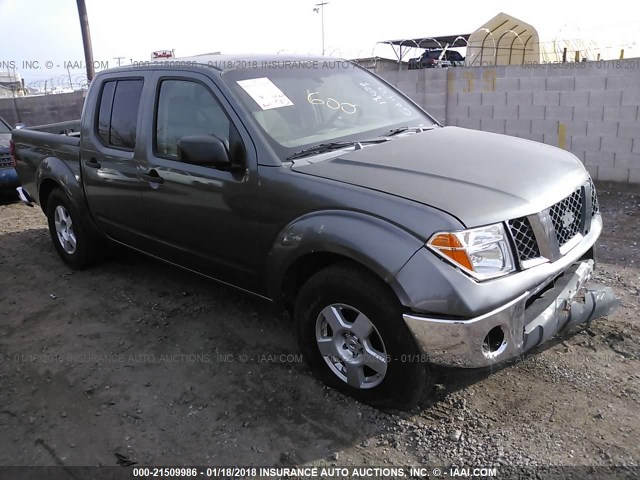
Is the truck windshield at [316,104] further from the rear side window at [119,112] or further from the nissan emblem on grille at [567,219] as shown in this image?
the nissan emblem on grille at [567,219]

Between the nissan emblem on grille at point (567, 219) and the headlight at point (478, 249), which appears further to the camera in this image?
the nissan emblem on grille at point (567, 219)

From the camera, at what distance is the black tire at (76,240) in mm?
5000

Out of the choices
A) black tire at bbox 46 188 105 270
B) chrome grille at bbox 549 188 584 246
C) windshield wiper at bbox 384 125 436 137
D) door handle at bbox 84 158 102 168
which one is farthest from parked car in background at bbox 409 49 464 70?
chrome grille at bbox 549 188 584 246

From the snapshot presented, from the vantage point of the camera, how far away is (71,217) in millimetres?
5059

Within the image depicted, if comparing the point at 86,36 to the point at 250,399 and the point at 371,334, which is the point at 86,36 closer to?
the point at 250,399

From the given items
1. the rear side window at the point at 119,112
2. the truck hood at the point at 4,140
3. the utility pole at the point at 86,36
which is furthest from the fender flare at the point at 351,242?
the utility pole at the point at 86,36

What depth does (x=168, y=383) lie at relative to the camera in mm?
3328

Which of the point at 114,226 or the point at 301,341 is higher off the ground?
the point at 114,226

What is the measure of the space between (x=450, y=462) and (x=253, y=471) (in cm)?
94

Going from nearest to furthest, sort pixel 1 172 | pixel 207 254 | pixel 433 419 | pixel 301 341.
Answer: pixel 433 419 → pixel 301 341 → pixel 207 254 → pixel 1 172

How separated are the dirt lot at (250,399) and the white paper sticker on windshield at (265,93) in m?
1.60

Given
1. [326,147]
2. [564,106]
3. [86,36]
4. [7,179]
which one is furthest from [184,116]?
[86,36]

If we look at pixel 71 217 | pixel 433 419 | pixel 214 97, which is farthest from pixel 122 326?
pixel 433 419

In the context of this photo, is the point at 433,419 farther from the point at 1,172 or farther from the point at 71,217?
the point at 1,172
